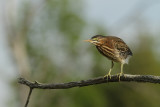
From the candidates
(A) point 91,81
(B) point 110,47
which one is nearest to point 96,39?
(B) point 110,47

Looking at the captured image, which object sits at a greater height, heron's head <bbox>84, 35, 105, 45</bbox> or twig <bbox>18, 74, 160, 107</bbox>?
heron's head <bbox>84, 35, 105, 45</bbox>

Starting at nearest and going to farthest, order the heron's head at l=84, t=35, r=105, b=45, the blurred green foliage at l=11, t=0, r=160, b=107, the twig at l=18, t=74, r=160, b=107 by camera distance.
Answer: the twig at l=18, t=74, r=160, b=107, the heron's head at l=84, t=35, r=105, b=45, the blurred green foliage at l=11, t=0, r=160, b=107

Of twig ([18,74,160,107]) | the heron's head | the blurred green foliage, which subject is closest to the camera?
twig ([18,74,160,107])

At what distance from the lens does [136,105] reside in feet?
122

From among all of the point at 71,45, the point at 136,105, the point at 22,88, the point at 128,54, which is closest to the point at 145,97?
the point at 136,105

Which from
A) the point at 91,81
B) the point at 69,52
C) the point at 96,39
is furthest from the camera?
the point at 69,52

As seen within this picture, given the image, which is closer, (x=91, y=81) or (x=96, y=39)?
(x=91, y=81)

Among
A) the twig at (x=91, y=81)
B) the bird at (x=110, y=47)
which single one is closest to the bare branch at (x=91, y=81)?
the twig at (x=91, y=81)

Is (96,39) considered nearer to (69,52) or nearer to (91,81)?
(91,81)

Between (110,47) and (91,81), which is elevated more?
(110,47)

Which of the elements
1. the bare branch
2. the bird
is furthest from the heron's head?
the bare branch

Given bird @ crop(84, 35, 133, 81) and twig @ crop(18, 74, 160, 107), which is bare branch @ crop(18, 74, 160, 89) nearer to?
twig @ crop(18, 74, 160, 107)

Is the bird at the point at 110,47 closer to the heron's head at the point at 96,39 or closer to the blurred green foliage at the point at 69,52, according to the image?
the heron's head at the point at 96,39

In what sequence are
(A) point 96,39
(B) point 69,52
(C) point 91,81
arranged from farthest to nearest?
(B) point 69,52 < (A) point 96,39 < (C) point 91,81
